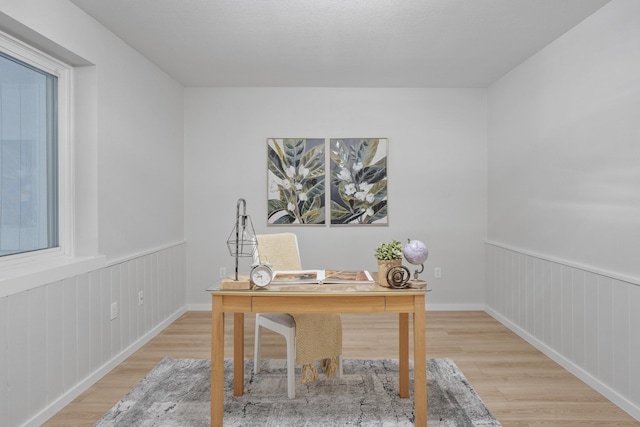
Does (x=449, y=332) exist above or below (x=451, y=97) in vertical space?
below

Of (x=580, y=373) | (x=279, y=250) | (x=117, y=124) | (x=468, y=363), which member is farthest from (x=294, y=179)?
(x=580, y=373)

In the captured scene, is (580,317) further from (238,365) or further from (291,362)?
(238,365)

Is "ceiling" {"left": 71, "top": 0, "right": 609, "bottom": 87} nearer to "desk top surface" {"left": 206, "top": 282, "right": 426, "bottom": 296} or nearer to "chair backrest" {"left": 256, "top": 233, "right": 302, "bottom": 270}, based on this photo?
"chair backrest" {"left": 256, "top": 233, "right": 302, "bottom": 270}

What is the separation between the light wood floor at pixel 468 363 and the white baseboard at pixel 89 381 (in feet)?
0.13

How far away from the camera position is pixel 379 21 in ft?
9.40

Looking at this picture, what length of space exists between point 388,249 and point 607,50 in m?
1.94

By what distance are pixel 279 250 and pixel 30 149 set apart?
169 cm

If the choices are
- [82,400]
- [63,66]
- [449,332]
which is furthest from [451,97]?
[82,400]

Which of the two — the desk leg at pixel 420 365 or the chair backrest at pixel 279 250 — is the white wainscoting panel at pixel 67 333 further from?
the desk leg at pixel 420 365

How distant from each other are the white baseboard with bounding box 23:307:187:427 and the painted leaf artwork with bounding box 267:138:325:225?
163 cm

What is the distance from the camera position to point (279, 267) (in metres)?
3.07

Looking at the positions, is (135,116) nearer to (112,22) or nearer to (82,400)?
(112,22)

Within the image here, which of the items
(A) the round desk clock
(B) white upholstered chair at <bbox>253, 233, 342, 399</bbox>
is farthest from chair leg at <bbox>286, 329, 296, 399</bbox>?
(A) the round desk clock

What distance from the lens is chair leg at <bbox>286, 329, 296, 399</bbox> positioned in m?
2.49
